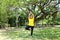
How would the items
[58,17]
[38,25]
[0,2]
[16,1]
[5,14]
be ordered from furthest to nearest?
[58,17] → [38,25] → [5,14] → [0,2] → [16,1]

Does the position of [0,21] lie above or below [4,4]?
below

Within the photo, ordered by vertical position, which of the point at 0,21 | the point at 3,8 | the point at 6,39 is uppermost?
the point at 3,8

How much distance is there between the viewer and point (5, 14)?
54.9 ft

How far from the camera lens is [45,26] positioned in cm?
1859

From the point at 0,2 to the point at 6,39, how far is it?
3.69 m

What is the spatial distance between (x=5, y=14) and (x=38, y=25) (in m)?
3.57

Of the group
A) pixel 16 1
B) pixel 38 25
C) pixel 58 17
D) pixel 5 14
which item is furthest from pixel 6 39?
pixel 58 17

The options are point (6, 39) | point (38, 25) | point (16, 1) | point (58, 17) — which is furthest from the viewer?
point (58, 17)

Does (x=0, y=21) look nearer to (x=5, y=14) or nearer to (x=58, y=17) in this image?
(x=5, y=14)

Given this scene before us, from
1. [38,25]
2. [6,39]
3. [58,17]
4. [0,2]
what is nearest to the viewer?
[6,39]

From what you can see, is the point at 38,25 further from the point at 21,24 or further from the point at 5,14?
the point at 5,14

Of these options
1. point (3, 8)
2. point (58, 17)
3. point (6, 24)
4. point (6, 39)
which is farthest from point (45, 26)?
point (6, 39)

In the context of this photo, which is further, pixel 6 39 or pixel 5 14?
pixel 5 14

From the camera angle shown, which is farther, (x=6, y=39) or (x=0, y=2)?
(x=0, y=2)
